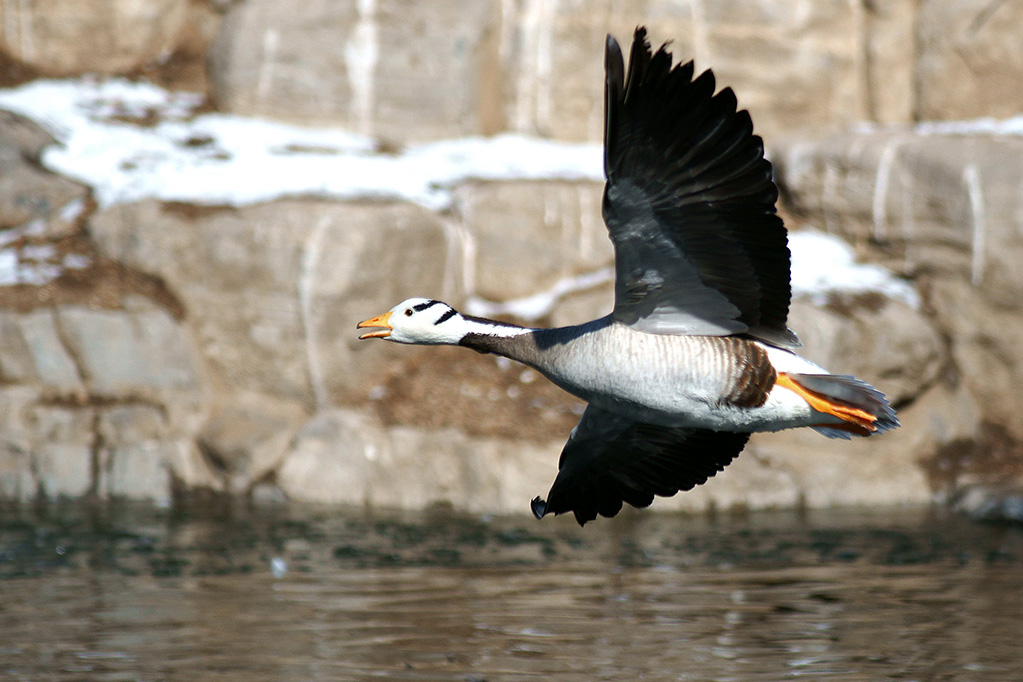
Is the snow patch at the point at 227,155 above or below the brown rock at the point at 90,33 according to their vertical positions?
below

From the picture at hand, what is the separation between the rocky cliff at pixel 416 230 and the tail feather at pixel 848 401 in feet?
18.3

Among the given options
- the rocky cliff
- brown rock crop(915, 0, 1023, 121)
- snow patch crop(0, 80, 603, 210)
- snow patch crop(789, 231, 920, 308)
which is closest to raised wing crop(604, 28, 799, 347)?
the rocky cliff

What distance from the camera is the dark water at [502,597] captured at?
516 centimetres

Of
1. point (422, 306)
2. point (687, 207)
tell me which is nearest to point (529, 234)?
point (422, 306)

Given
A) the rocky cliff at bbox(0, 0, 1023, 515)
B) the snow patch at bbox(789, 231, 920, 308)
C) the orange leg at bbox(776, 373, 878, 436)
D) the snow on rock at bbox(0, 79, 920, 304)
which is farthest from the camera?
the snow on rock at bbox(0, 79, 920, 304)

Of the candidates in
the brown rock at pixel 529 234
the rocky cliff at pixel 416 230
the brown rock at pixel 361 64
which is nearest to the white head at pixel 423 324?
the rocky cliff at pixel 416 230

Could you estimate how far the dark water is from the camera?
5156 mm

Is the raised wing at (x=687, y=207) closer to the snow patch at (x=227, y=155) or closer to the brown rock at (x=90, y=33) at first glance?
the snow patch at (x=227, y=155)

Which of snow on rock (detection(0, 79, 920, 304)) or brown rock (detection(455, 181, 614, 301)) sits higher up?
snow on rock (detection(0, 79, 920, 304))

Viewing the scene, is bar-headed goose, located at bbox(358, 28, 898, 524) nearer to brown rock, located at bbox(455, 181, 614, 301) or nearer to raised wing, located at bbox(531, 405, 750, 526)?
raised wing, located at bbox(531, 405, 750, 526)

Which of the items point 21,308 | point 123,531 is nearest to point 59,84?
point 21,308

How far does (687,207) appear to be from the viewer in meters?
4.00

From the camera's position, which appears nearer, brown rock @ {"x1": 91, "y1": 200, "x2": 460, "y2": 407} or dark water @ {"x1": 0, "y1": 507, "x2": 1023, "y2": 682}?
dark water @ {"x1": 0, "y1": 507, "x2": 1023, "y2": 682}

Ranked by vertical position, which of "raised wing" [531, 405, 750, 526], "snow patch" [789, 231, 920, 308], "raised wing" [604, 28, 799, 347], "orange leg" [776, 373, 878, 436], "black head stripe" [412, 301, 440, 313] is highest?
"snow patch" [789, 231, 920, 308]
